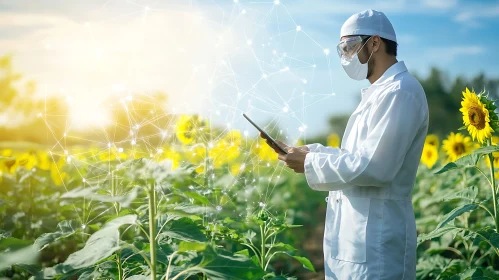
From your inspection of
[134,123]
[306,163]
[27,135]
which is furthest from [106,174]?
[27,135]

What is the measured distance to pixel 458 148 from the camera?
188 inches

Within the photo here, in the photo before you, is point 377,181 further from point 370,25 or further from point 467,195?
point 467,195

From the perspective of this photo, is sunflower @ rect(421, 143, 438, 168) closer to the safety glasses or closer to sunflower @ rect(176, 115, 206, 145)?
sunflower @ rect(176, 115, 206, 145)

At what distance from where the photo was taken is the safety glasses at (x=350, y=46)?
97.9 inches

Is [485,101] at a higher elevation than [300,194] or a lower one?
higher

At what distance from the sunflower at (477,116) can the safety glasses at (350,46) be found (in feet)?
3.33

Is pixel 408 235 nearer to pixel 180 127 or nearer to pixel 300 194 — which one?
pixel 180 127

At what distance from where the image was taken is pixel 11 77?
5.57 metres

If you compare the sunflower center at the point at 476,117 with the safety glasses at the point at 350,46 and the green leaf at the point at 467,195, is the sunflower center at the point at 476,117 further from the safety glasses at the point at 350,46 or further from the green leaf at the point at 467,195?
the safety glasses at the point at 350,46

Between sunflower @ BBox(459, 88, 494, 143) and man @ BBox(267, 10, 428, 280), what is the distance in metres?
0.86

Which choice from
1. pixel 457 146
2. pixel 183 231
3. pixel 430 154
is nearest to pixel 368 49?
pixel 183 231

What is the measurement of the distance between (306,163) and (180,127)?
1703 mm

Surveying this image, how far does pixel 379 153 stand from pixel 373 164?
1.9 inches

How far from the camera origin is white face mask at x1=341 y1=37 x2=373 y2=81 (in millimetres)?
2512
